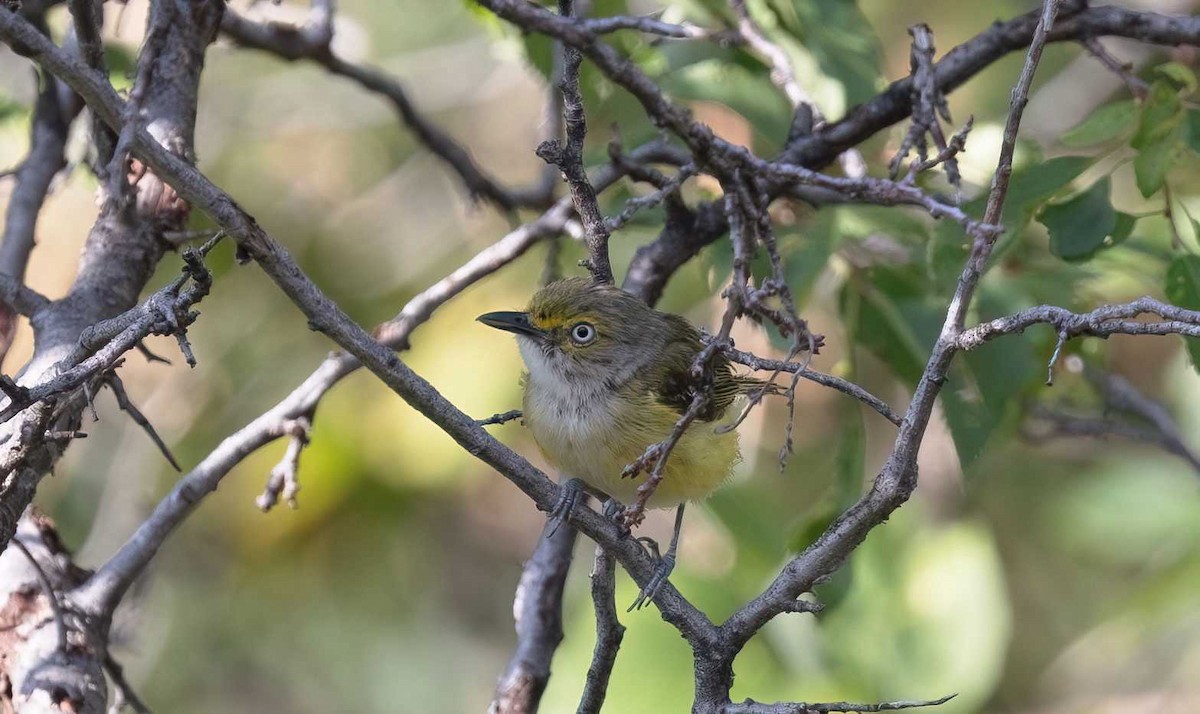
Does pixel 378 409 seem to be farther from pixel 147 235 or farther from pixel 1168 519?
pixel 1168 519

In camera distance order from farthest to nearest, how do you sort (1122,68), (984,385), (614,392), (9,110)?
(9,110)
(614,392)
(984,385)
(1122,68)

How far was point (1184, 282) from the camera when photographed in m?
2.61

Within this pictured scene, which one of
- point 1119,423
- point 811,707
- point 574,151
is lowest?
point 811,707

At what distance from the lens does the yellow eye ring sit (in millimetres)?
3445

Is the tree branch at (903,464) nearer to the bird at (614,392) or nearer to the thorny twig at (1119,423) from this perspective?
the bird at (614,392)

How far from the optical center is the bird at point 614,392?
9.98ft

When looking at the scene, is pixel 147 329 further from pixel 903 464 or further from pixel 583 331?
pixel 583 331

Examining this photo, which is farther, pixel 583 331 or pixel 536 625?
pixel 583 331

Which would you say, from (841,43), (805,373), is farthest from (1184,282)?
(841,43)

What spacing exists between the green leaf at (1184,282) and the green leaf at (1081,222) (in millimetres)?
171

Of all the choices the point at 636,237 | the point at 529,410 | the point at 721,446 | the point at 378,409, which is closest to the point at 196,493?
the point at 529,410

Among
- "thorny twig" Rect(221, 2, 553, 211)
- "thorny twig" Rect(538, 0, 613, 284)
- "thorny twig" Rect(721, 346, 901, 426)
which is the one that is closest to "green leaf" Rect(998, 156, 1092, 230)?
"thorny twig" Rect(721, 346, 901, 426)

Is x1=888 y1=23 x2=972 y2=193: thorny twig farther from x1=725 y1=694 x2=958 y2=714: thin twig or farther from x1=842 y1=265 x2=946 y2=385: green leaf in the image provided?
x1=725 y1=694 x2=958 y2=714: thin twig

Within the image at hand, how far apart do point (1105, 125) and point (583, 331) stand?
1512 mm
